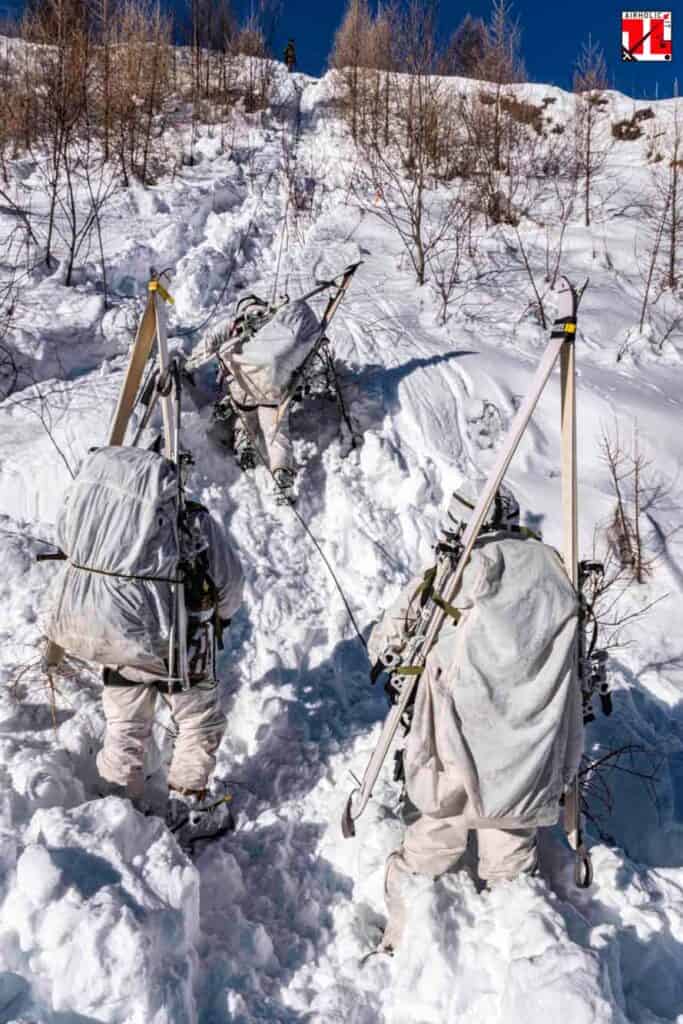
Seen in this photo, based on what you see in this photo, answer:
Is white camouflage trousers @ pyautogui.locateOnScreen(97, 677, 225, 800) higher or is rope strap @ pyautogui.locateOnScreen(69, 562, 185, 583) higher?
rope strap @ pyautogui.locateOnScreen(69, 562, 185, 583)

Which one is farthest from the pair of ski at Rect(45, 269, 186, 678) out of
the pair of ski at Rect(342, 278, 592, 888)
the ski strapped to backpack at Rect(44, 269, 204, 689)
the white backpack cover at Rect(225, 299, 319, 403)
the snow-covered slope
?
the white backpack cover at Rect(225, 299, 319, 403)

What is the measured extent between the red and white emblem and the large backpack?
39.4ft

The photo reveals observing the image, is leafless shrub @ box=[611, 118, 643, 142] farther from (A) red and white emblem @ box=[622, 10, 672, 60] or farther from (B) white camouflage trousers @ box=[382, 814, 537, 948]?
(B) white camouflage trousers @ box=[382, 814, 537, 948]

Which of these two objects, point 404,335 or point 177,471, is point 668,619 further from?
point 404,335

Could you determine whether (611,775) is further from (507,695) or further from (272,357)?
(272,357)

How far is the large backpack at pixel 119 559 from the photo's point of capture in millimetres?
2473

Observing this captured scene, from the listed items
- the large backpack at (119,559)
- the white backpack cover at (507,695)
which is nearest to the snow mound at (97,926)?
the large backpack at (119,559)

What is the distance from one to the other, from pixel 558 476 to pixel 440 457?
874 mm

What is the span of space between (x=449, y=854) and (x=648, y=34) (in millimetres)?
12595

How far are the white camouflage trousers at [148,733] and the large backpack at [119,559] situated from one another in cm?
20

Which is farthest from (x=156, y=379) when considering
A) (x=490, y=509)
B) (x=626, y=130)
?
(x=626, y=130)

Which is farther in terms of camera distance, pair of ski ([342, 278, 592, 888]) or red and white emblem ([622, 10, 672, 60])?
red and white emblem ([622, 10, 672, 60])

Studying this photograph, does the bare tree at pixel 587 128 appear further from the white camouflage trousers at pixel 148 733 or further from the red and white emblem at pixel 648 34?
the white camouflage trousers at pixel 148 733

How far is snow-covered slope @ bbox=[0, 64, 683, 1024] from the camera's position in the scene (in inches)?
80.7
